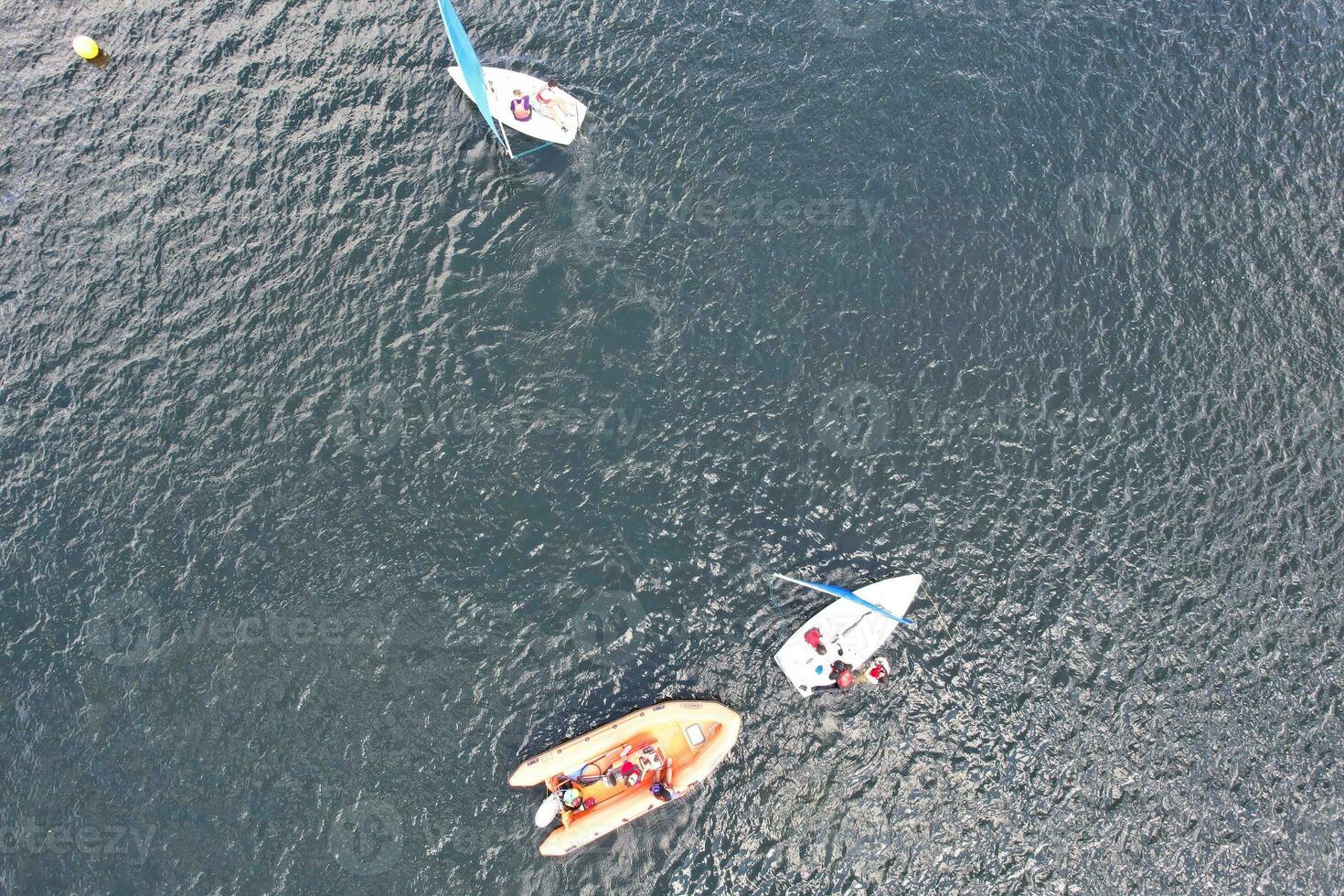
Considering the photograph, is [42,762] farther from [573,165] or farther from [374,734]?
[573,165]

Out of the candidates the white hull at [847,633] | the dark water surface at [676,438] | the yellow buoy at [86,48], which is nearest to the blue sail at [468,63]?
the dark water surface at [676,438]

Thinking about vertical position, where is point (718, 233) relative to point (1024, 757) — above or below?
above

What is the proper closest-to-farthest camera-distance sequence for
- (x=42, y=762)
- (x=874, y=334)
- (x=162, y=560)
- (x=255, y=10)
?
1. (x=42, y=762)
2. (x=162, y=560)
3. (x=874, y=334)
4. (x=255, y=10)

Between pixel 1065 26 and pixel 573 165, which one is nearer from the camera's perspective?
pixel 573 165

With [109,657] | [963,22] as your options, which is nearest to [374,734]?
[109,657]

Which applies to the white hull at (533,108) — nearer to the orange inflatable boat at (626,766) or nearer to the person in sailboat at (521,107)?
the person in sailboat at (521,107)
